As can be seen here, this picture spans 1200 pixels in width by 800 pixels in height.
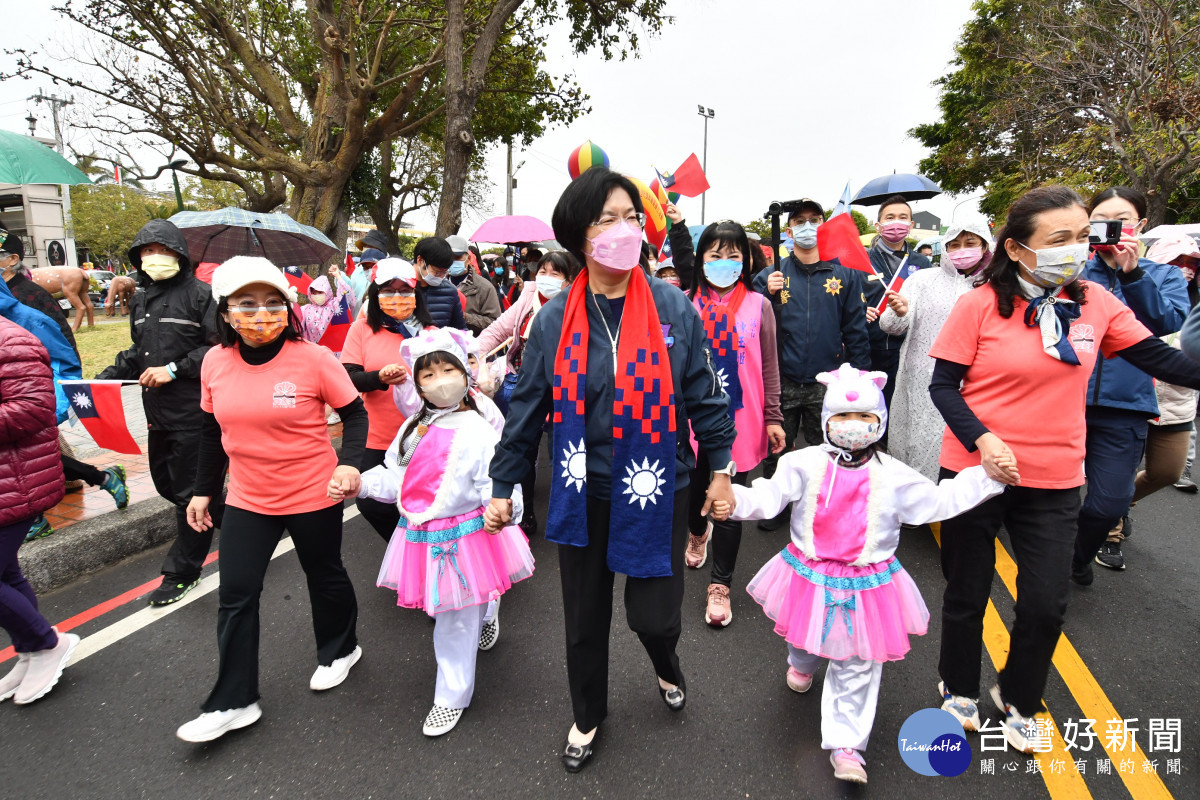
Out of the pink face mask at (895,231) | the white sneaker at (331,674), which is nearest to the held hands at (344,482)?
the white sneaker at (331,674)

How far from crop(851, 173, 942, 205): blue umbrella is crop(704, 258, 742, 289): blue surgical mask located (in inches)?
81.2

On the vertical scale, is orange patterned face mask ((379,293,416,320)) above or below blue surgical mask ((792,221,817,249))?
below

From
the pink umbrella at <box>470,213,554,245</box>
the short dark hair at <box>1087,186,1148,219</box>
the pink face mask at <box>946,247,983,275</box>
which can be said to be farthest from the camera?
the pink umbrella at <box>470,213,554,245</box>

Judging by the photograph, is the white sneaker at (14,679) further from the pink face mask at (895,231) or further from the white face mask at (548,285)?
the pink face mask at (895,231)

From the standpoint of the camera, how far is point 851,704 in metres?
2.27

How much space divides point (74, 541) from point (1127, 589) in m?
6.13

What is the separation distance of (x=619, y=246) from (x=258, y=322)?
59.3 inches

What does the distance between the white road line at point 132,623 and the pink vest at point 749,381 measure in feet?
7.90

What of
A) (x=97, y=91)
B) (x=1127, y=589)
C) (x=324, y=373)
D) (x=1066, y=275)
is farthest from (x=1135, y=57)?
(x=97, y=91)

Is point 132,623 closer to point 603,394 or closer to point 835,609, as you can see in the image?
point 603,394

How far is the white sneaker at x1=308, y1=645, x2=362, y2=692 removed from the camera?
109 inches

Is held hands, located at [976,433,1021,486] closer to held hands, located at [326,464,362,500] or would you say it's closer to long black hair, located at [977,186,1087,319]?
long black hair, located at [977,186,1087,319]

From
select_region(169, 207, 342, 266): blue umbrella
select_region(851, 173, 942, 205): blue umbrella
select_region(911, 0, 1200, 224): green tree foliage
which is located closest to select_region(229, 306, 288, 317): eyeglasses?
select_region(169, 207, 342, 266): blue umbrella

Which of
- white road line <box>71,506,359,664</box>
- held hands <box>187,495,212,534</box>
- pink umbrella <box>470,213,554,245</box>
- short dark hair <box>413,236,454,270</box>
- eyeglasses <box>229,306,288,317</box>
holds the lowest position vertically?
white road line <box>71,506,359,664</box>
